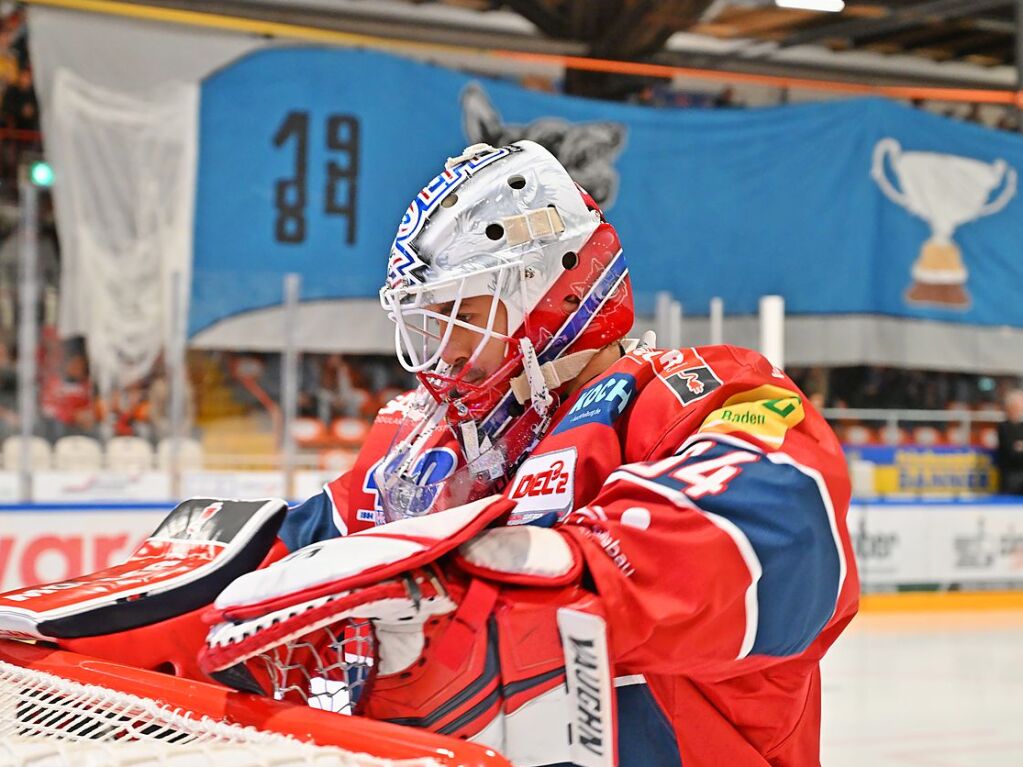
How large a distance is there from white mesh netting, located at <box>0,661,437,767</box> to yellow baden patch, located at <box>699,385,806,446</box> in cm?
41

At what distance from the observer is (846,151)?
8.36m

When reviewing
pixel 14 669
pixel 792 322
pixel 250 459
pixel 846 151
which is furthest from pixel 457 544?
pixel 846 151

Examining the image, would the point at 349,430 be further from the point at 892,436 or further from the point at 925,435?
the point at 925,435

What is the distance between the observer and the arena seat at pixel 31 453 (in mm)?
5352

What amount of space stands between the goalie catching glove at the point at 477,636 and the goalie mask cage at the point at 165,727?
4cm

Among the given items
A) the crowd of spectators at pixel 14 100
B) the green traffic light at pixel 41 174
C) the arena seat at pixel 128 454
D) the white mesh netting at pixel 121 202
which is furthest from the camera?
the crowd of spectators at pixel 14 100

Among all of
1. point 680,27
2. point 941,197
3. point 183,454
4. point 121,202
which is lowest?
point 183,454

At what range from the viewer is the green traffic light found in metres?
6.76

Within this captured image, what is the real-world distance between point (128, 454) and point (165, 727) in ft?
16.5

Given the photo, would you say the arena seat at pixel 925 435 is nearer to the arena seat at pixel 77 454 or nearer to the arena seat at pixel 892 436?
the arena seat at pixel 892 436

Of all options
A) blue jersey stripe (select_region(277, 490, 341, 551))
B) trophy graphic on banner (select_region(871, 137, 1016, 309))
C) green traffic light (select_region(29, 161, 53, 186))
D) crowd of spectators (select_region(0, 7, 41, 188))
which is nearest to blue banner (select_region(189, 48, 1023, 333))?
Answer: trophy graphic on banner (select_region(871, 137, 1016, 309))

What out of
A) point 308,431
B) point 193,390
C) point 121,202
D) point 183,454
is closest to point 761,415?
point 183,454

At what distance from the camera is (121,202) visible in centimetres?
670

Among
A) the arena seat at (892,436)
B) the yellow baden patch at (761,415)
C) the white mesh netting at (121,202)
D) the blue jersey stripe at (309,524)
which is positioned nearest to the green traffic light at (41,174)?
the white mesh netting at (121,202)
